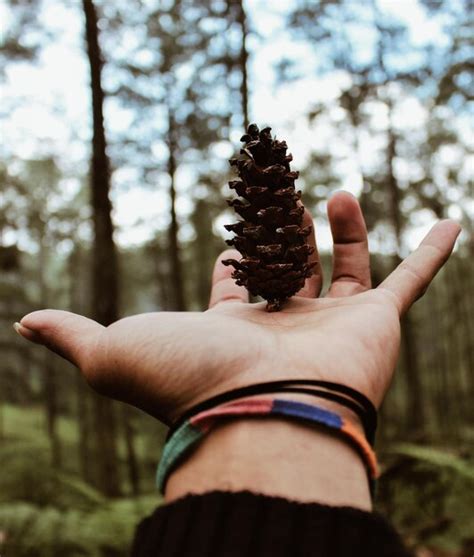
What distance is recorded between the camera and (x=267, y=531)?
45.2 inches

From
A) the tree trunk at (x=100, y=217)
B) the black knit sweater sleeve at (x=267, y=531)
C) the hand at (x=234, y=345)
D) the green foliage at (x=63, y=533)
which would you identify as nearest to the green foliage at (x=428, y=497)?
the green foliage at (x=63, y=533)

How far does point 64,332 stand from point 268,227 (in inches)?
34.1

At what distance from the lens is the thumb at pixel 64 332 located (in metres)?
1.73

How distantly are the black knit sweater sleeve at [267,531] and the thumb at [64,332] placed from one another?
0.68 m

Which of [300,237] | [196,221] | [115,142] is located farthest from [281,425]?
[196,221]

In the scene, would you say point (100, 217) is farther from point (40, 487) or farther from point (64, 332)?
point (64, 332)

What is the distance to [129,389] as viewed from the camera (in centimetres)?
162

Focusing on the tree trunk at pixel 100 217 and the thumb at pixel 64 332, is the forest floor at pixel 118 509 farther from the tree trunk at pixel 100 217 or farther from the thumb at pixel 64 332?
the thumb at pixel 64 332

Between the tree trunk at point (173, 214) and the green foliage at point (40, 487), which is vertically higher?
the tree trunk at point (173, 214)

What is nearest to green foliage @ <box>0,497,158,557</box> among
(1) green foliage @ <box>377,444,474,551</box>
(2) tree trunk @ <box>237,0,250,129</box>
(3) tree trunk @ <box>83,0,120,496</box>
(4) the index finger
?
(3) tree trunk @ <box>83,0,120,496</box>

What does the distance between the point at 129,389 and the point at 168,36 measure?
1232 cm

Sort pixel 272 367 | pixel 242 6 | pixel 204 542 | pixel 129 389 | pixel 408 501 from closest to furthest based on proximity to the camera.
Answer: pixel 204 542 → pixel 272 367 → pixel 129 389 → pixel 408 501 → pixel 242 6

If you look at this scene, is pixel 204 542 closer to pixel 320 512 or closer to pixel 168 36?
pixel 320 512

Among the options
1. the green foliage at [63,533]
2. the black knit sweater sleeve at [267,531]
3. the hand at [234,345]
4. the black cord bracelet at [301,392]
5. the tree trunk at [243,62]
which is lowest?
the green foliage at [63,533]
